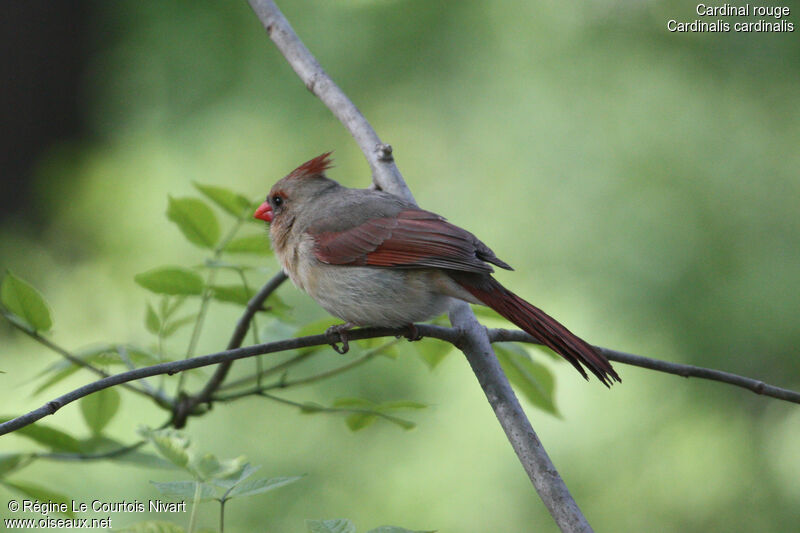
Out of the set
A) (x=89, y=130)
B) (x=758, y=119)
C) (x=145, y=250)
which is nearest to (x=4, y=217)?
(x=89, y=130)

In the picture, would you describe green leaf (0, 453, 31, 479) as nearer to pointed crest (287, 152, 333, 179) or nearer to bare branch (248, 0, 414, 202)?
bare branch (248, 0, 414, 202)

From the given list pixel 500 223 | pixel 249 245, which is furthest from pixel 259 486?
pixel 500 223

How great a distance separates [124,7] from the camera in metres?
4.40

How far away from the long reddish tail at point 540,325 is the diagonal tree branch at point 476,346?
0.16ft

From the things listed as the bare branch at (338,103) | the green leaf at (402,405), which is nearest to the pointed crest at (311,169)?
the bare branch at (338,103)

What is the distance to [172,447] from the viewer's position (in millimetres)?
1095

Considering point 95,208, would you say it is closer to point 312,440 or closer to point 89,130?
point 89,130

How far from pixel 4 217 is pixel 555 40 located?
118 inches

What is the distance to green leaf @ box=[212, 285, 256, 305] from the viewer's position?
5.13ft

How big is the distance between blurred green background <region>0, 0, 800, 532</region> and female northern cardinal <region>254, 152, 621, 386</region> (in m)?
0.70

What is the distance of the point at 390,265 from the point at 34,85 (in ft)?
12.8

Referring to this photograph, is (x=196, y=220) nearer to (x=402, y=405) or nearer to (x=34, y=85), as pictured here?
(x=402, y=405)

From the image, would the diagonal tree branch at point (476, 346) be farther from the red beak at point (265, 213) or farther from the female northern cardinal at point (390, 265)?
the red beak at point (265, 213)

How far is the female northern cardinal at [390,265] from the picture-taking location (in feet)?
5.32
